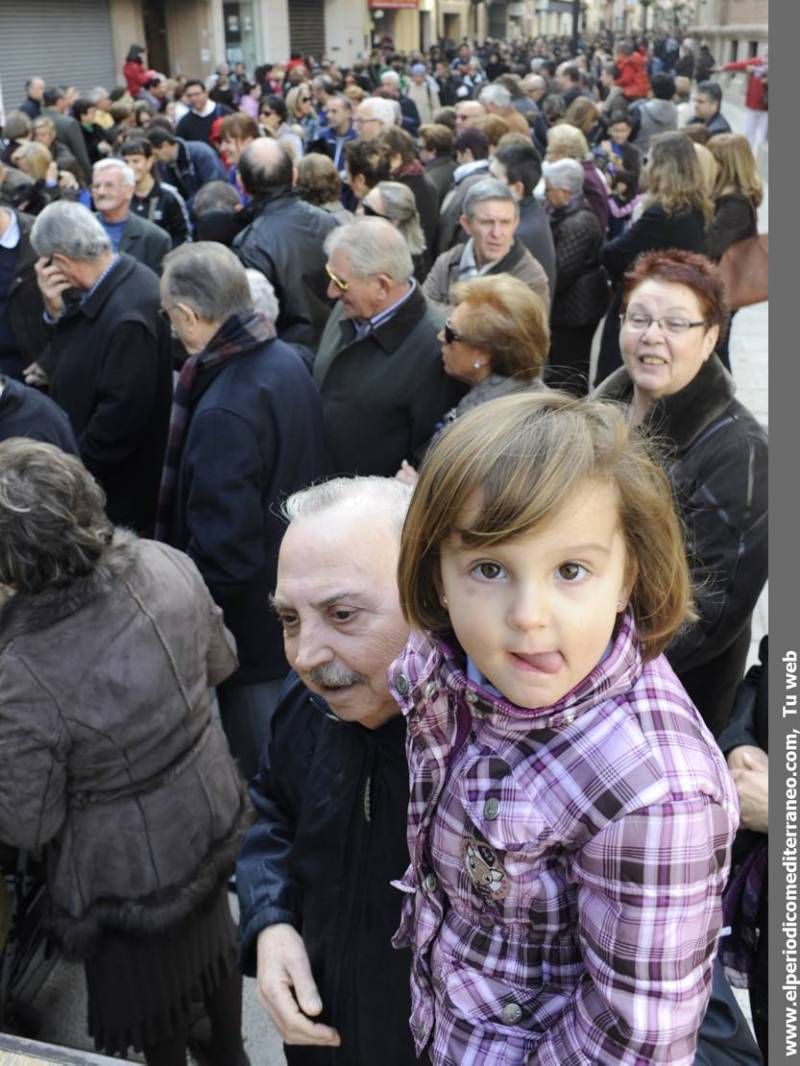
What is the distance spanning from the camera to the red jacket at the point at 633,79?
47.6 feet

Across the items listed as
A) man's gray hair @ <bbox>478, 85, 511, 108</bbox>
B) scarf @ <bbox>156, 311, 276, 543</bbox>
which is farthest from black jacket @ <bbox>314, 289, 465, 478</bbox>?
man's gray hair @ <bbox>478, 85, 511, 108</bbox>

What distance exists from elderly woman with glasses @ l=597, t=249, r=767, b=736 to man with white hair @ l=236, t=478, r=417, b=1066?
3.49ft

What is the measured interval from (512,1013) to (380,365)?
262cm

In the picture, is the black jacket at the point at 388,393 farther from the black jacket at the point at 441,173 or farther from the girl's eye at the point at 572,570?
the black jacket at the point at 441,173

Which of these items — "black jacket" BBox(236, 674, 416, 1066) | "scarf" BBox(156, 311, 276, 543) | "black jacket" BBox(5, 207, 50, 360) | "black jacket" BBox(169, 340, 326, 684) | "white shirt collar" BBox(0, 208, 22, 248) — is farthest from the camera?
"white shirt collar" BBox(0, 208, 22, 248)

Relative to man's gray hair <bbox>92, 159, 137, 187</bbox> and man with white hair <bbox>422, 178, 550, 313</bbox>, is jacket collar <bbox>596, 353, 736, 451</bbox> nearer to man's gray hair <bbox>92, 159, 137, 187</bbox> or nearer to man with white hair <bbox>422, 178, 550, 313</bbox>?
man with white hair <bbox>422, 178, 550, 313</bbox>

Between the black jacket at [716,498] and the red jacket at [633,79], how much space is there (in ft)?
44.8

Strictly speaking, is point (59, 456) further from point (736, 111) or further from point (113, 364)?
point (736, 111)

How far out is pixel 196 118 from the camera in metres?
10.5

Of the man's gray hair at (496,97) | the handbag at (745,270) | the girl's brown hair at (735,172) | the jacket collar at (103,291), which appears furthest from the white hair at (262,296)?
the man's gray hair at (496,97)

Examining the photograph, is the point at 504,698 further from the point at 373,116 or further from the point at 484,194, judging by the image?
the point at 373,116

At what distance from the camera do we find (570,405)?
1095 millimetres

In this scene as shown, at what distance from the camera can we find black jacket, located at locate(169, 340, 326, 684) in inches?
115

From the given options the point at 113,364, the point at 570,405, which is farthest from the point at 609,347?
the point at 570,405
